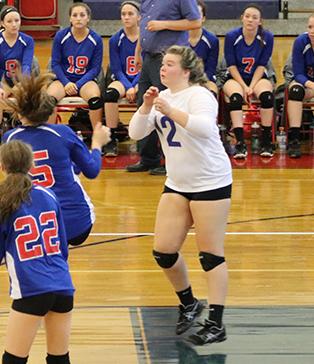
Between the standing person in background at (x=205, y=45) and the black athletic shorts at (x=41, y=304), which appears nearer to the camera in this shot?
the black athletic shorts at (x=41, y=304)

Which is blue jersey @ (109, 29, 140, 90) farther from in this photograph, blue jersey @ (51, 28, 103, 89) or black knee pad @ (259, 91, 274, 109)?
black knee pad @ (259, 91, 274, 109)

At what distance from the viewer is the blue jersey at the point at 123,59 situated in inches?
457

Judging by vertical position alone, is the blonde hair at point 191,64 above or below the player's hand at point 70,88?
above

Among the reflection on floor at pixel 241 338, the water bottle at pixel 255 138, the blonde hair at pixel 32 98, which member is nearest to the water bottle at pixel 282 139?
the water bottle at pixel 255 138

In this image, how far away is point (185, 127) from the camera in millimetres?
5812

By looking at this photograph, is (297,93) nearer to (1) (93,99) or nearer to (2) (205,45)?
(2) (205,45)

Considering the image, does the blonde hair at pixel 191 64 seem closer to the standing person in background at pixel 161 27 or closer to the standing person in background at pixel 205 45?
the standing person in background at pixel 161 27

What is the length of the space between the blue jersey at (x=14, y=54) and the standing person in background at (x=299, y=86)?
2.94 m

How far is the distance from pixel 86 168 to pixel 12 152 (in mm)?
959

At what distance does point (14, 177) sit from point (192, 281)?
2.75 meters

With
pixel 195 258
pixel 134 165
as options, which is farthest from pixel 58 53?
pixel 195 258

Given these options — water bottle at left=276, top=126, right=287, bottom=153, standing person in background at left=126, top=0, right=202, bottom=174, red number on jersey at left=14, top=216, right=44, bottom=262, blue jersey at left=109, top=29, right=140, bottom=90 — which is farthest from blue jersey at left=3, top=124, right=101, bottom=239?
water bottle at left=276, top=126, right=287, bottom=153

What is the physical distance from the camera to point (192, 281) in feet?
23.7

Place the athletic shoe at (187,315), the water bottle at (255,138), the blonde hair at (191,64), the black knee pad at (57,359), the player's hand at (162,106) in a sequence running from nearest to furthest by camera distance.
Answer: the black knee pad at (57,359) < the player's hand at (162,106) < the blonde hair at (191,64) < the athletic shoe at (187,315) < the water bottle at (255,138)
